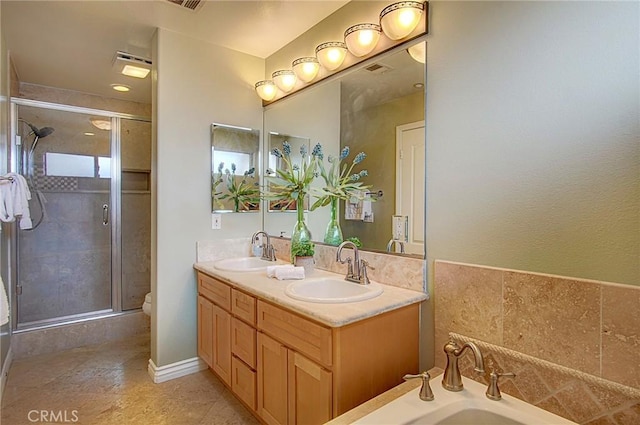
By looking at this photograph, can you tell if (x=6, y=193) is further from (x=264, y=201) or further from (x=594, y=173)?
(x=594, y=173)

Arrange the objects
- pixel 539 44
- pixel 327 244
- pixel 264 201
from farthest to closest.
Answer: pixel 264 201
pixel 327 244
pixel 539 44

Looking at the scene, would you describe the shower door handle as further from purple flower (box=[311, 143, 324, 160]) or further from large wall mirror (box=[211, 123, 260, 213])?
purple flower (box=[311, 143, 324, 160])

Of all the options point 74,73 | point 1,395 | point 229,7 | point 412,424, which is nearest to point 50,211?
point 74,73

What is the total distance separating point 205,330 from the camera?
2.38 metres

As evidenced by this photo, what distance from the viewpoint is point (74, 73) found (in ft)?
9.76

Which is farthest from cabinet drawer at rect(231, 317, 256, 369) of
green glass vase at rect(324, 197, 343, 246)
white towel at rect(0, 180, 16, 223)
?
white towel at rect(0, 180, 16, 223)

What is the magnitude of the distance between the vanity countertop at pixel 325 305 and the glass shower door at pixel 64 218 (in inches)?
83.9

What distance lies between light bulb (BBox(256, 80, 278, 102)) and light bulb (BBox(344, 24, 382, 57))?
34.7 inches

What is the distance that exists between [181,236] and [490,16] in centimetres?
223

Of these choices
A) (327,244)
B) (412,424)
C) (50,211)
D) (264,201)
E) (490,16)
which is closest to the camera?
(412,424)

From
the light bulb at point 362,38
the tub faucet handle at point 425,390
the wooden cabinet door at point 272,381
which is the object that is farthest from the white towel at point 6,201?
the tub faucet handle at point 425,390

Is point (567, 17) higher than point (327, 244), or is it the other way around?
point (567, 17)

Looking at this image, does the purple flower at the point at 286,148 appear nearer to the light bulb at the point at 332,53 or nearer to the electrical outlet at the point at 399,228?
the light bulb at the point at 332,53

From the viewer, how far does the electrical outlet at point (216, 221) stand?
8.56 feet
